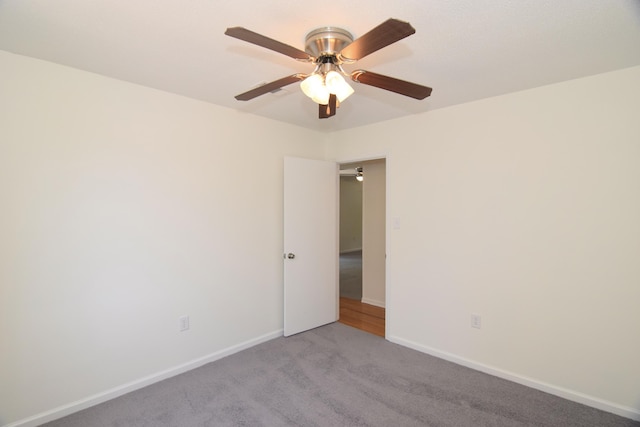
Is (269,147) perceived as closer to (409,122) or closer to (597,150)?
(409,122)

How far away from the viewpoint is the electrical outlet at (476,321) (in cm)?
273

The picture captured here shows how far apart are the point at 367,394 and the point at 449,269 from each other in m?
1.36

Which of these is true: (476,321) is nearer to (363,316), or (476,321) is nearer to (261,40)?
(363,316)

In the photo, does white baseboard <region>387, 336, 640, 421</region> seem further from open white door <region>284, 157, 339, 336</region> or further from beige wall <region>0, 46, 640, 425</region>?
open white door <region>284, 157, 339, 336</region>

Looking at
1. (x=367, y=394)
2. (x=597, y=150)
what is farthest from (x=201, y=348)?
(x=597, y=150)

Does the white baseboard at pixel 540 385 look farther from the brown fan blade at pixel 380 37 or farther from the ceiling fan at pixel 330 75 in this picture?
the brown fan blade at pixel 380 37

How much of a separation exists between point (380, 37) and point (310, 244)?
267cm

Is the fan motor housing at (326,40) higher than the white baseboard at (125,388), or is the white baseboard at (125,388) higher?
the fan motor housing at (326,40)

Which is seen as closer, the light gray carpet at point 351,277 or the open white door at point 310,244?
the open white door at point 310,244

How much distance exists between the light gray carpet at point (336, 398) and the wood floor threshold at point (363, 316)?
0.72 meters

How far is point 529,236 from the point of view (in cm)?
249

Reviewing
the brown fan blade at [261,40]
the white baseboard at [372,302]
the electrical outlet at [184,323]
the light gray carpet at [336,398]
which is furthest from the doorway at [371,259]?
the brown fan blade at [261,40]

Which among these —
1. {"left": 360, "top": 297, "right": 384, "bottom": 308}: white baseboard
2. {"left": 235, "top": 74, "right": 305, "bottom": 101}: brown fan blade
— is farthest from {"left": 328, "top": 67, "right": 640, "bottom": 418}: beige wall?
{"left": 235, "top": 74, "right": 305, "bottom": 101}: brown fan blade

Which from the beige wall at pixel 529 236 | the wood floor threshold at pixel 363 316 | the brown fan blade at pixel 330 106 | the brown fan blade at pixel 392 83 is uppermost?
the brown fan blade at pixel 392 83
